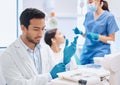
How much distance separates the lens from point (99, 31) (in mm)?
2457

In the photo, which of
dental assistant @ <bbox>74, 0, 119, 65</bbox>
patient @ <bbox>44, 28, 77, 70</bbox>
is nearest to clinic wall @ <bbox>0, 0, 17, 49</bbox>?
patient @ <bbox>44, 28, 77, 70</bbox>

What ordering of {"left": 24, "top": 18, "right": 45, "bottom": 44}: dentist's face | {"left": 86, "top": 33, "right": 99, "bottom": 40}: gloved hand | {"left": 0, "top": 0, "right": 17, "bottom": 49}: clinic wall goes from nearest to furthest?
1. {"left": 24, "top": 18, "right": 45, "bottom": 44}: dentist's face
2. {"left": 86, "top": 33, "right": 99, "bottom": 40}: gloved hand
3. {"left": 0, "top": 0, "right": 17, "bottom": 49}: clinic wall

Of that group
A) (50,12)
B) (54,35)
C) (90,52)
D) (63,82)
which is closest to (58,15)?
(50,12)

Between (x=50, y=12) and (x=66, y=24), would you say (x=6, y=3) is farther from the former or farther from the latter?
(x=66, y=24)

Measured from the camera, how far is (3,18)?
2625 mm

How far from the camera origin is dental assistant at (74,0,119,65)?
242 centimetres

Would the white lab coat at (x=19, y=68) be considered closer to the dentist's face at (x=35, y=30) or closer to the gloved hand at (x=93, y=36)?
the dentist's face at (x=35, y=30)

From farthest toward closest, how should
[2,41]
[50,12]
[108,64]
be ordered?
[50,12]
[2,41]
[108,64]

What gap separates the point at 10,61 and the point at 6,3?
1249 millimetres

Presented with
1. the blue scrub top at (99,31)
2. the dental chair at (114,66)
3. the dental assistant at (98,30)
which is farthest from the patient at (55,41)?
the dental chair at (114,66)

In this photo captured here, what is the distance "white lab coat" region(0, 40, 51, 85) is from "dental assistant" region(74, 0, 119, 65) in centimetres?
91

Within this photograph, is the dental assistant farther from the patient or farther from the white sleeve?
the white sleeve

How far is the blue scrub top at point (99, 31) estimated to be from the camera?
2424mm

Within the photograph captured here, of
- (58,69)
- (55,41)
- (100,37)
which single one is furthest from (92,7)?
(58,69)
